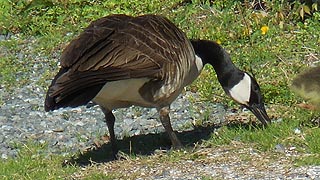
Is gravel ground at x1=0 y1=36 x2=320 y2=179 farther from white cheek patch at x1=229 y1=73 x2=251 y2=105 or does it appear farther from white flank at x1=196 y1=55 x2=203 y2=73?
white flank at x1=196 y1=55 x2=203 y2=73

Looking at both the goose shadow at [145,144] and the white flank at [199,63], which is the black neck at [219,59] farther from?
the goose shadow at [145,144]

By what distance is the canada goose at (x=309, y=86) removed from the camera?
8117 mm

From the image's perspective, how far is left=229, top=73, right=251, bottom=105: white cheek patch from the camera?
28.1ft

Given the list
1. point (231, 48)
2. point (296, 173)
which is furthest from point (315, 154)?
point (231, 48)

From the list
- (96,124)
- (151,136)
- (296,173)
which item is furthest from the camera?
(96,124)

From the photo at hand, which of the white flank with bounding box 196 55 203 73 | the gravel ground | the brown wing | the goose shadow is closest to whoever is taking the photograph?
the brown wing

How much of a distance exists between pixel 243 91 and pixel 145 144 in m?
1.10

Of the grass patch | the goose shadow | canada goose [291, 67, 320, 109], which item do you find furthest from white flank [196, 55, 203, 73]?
the grass patch

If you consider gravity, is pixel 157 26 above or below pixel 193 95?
above

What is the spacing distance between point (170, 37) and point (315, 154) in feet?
5.51

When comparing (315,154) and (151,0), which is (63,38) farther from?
(315,154)

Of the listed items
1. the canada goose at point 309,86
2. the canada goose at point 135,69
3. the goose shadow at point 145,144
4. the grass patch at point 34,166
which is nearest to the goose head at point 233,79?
the canada goose at point 135,69

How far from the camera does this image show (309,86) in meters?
8.20

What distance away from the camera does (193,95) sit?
9711mm
